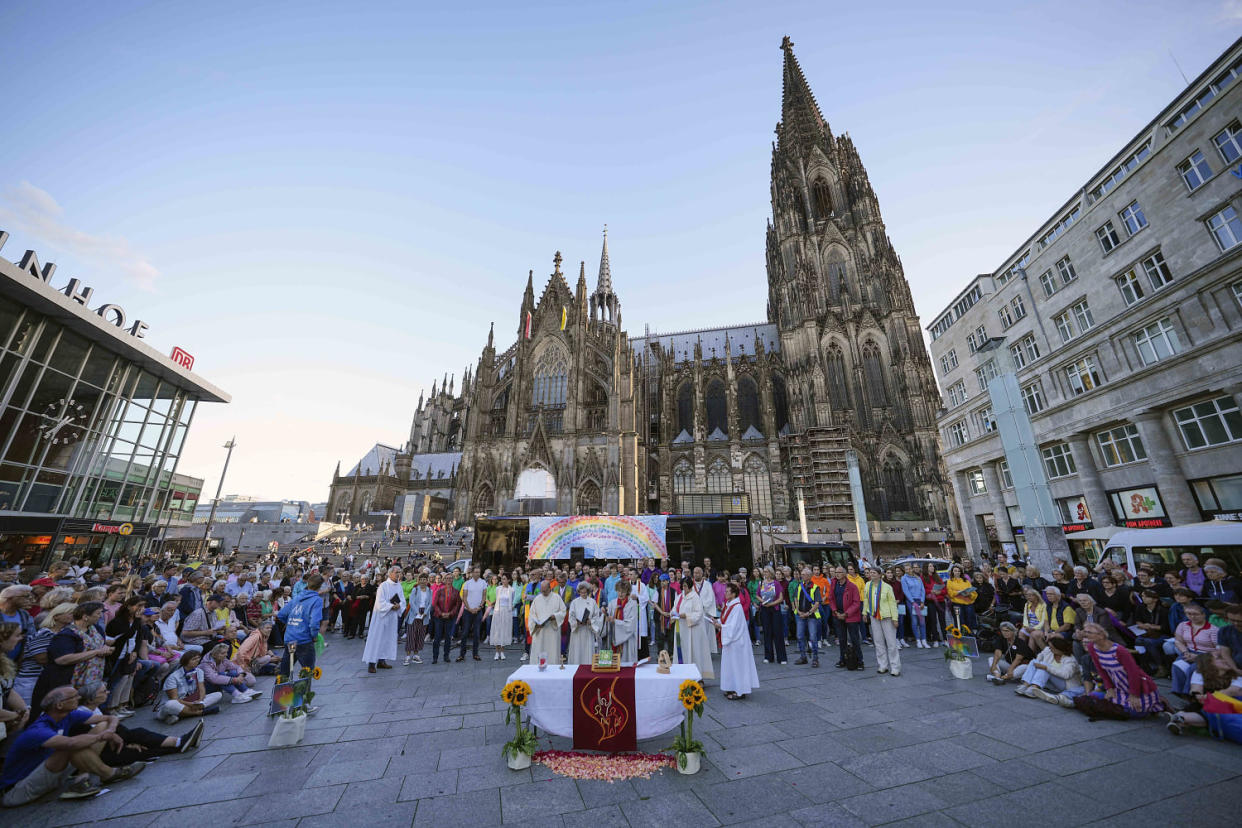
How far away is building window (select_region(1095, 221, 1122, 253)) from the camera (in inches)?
696

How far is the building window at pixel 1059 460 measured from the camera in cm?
2016

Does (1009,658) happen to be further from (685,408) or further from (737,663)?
(685,408)

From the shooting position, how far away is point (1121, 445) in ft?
58.2

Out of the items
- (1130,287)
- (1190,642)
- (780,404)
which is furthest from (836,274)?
(1190,642)

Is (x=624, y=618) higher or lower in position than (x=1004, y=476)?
lower

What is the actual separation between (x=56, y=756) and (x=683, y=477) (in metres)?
37.7

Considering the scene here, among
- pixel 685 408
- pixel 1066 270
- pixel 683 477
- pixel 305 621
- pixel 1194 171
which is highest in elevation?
pixel 685 408

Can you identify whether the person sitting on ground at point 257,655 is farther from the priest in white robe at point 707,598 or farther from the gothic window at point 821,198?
the gothic window at point 821,198

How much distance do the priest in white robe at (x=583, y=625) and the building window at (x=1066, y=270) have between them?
973 inches

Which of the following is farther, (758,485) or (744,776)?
(758,485)

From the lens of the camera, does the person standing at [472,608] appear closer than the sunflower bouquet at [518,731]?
No

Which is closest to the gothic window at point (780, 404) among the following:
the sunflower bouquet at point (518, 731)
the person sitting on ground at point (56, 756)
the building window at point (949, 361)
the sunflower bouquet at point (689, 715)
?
the building window at point (949, 361)

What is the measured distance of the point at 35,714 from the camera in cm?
509

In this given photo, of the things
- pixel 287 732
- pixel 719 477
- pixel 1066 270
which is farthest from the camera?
pixel 719 477
